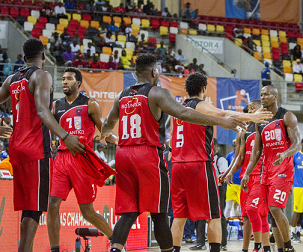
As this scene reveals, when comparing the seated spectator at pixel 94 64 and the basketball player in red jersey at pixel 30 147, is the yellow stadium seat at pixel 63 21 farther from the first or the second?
the basketball player in red jersey at pixel 30 147

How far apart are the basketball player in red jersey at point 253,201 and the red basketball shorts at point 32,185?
3.39 meters

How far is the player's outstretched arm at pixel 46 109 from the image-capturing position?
4523mm

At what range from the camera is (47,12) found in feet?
69.7

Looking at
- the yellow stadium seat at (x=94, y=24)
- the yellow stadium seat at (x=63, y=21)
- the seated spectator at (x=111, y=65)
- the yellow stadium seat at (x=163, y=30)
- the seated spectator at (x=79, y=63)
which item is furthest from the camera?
the yellow stadium seat at (x=163, y=30)

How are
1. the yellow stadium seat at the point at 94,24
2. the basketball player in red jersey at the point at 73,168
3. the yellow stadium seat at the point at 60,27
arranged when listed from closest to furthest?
the basketball player in red jersey at the point at 73,168 → the yellow stadium seat at the point at 60,27 → the yellow stadium seat at the point at 94,24

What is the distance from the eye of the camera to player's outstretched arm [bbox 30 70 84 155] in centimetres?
452

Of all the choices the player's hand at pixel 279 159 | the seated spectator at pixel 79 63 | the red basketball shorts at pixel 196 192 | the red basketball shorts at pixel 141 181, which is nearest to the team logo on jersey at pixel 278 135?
the player's hand at pixel 279 159

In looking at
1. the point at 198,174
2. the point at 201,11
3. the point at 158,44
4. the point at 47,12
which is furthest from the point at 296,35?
the point at 198,174

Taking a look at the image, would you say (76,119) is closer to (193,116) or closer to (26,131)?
(26,131)

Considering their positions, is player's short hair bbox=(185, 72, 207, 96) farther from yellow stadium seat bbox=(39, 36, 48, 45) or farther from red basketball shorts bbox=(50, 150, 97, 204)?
yellow stadium seat bbox=(39, 36, 48, 45)

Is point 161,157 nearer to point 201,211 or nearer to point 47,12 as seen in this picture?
point 201,211

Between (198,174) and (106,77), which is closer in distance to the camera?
(198,174)

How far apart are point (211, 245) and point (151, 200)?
147 centimetres

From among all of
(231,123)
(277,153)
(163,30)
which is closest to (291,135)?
(277,153)
